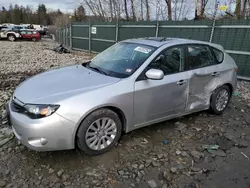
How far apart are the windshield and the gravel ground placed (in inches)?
42.3

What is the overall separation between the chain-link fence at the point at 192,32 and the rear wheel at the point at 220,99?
141 inches

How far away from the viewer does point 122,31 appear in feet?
36.9

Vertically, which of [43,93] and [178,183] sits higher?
[43,93]

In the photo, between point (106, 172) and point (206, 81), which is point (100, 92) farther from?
point (206, 81)

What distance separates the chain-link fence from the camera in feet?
22.6

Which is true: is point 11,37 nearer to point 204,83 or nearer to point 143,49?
point 143,49

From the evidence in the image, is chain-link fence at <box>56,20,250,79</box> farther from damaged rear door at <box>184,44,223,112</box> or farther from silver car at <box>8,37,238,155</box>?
damaged rear door at <box>184,44,223,112</box>

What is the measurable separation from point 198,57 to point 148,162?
6.66 feet

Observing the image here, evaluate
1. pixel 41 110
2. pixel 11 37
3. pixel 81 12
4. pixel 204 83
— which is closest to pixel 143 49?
pixel 204 83

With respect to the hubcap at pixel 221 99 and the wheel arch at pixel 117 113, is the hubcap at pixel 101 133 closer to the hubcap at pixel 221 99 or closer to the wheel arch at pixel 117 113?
the wheel arch at pixel 117 113

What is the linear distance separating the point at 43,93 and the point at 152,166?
1.66 m

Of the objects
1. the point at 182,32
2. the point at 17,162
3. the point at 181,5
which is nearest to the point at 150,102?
the point at 17,162

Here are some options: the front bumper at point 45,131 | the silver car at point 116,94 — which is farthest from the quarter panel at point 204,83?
A: the front bumper at point 45,131

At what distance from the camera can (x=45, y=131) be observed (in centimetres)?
223
